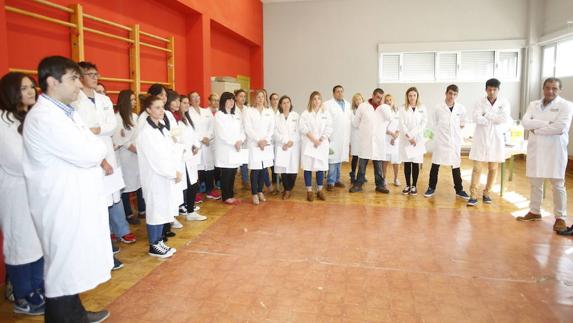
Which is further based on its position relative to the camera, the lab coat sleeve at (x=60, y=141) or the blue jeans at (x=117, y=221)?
the blue jeans at (x=117, y=221)

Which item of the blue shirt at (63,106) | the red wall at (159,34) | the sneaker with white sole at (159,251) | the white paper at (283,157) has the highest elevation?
the red wall at (159,34)

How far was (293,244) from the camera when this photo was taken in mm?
3525

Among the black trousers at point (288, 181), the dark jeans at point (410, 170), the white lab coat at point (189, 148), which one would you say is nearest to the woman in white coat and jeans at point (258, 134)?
the black trousers at point (288, 181)

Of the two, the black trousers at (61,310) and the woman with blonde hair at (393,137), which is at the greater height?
the woman with blonde hair at (393,137)

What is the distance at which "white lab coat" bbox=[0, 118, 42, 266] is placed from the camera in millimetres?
2281

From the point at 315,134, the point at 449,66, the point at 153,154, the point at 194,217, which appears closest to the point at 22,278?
the point at 153,154

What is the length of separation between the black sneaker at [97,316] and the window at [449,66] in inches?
314

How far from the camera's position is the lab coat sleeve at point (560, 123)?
3.68 meters

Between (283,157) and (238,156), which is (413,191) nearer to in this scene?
(283,157)

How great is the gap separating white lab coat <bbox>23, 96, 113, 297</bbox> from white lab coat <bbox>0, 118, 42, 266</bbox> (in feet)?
1.79

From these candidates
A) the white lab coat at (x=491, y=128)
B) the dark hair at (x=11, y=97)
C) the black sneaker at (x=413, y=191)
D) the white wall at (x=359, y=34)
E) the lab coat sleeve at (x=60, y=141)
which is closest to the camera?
the lab coat sleeve at (x=60, y=141)

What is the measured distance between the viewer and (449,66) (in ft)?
29.0

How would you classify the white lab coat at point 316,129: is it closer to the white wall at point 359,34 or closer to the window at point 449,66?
the white wall at point 359,34

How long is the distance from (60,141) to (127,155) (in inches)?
91.3
